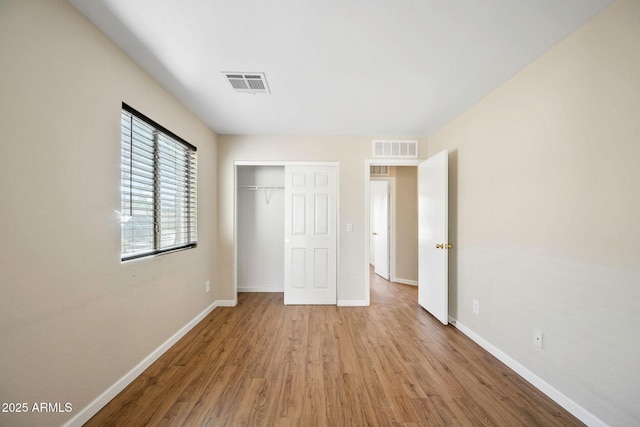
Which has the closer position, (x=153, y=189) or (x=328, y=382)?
(x=328, y=382)

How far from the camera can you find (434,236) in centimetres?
319

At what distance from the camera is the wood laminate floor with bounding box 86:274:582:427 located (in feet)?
5.28

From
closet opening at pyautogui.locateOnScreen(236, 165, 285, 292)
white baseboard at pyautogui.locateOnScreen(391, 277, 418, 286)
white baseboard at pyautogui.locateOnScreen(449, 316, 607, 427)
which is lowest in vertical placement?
white baseboard at pyautogui.locateOnScreen(391, 277, 418, 286)

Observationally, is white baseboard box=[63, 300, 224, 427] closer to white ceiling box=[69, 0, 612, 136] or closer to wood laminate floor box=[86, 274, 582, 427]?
wood laminate floor box=[86, 274, 582, 427]

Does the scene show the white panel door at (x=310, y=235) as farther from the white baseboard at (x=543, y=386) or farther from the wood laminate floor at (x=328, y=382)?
the white baseboard at (x=543, y=386)

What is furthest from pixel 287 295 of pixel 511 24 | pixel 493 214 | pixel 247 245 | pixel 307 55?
pixel 511 24

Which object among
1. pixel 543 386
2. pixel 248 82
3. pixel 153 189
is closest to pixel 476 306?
pixel 543 386

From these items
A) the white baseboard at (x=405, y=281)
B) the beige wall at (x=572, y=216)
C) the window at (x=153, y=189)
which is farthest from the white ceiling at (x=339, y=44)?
the white baseboard at (x=405, y=281)

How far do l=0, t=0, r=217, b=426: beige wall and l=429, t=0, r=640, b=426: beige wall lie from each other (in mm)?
3085

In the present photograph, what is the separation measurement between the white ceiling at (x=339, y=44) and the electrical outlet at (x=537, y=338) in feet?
6.80

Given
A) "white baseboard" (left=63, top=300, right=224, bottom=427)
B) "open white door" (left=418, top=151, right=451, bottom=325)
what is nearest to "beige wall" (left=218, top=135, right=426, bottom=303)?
"open white door" (left=418, top=151, right=451, bottom=325)

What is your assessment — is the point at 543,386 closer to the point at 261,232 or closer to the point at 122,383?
the point at 122,383

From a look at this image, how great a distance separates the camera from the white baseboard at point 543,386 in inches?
61.0

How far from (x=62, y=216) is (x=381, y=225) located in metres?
4.96
